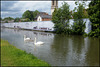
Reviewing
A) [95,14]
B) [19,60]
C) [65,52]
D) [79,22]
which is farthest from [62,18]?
[19,60]

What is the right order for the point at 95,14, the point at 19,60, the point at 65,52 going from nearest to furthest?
the point at 19,60 → the point at 65,52 → the point at 95,14

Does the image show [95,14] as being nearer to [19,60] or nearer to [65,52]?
[65,52]

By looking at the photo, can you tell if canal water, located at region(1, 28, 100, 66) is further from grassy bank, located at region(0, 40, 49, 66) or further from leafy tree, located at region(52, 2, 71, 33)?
leafy tree, located at region(52, 2, 71, 33)

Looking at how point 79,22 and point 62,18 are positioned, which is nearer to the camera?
point 79,22

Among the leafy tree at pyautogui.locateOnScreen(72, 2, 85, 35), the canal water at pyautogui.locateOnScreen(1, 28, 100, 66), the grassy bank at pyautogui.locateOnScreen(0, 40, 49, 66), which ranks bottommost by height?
the canal water at pyautogui.locateOnScreen(1, 28, 100, 66)

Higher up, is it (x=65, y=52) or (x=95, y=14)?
(x=95, y=14)

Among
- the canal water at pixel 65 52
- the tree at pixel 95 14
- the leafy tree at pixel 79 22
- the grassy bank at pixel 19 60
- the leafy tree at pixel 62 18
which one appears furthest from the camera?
the leafy tree at pixel 62 18

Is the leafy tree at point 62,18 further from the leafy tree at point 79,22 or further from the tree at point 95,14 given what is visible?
the tree at point 95,14

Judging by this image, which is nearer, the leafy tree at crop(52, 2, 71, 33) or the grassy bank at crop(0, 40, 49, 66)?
the grassy bank at crop(0, 40, 49, 66)

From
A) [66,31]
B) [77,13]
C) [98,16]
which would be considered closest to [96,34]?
[98,16]

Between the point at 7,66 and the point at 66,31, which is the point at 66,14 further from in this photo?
the point at 7,66

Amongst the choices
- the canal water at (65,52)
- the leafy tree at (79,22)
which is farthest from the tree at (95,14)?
the canal water at (65,52)

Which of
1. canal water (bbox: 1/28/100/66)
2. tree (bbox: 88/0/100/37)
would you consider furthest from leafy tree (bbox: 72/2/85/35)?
canal water (bbox: 1/28/100/66)

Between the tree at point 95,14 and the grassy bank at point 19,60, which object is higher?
the tree at point 95,14
